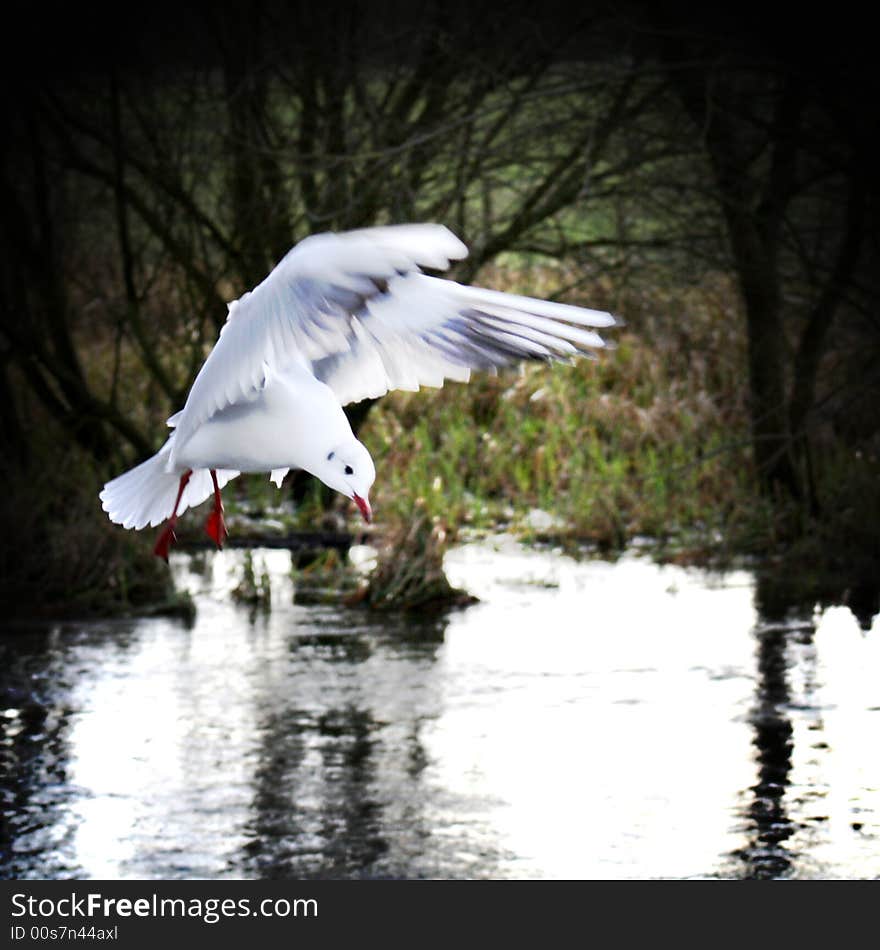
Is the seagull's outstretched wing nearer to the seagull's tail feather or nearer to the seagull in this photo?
the seagull

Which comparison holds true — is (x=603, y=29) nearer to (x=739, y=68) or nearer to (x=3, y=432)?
(x=739, y=68)

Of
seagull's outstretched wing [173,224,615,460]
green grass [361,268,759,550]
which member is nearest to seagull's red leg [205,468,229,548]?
seagull's outstretched wing [173,224,615,460]

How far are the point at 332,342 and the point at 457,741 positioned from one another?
162 inches

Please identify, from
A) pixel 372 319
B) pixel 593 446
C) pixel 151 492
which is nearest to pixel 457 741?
pixel 151 492

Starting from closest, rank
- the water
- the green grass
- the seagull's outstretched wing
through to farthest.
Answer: the seagull's outstretched wing, the water, the green grass

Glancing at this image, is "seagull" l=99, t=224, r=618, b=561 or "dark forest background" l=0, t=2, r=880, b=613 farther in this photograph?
"dark forest background" l=0, t=2, r=880, b=613

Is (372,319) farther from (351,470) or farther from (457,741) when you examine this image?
(457,741)

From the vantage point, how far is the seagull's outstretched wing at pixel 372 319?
4184 millimetres

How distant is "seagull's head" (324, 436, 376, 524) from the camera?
4.33 meters

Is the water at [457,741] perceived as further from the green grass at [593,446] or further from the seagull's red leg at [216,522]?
the seagull's red leg at [216,522]

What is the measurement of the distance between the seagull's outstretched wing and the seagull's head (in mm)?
242

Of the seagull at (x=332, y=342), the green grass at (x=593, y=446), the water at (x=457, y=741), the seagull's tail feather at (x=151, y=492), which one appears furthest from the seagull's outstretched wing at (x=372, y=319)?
the green grass at (x=593, y=446)

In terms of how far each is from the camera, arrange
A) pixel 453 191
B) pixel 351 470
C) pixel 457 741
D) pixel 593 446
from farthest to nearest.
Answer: pixel 593 446
pixel 453 191
pixel 457 741
pixel 351 470

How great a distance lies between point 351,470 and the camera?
434cm
